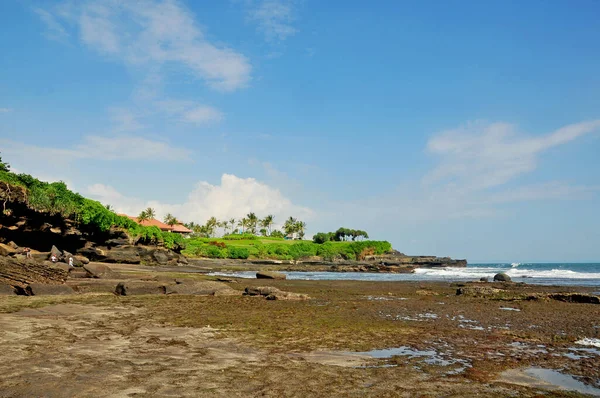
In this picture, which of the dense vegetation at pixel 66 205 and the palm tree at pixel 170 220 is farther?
the palm tree at pixel 170 220

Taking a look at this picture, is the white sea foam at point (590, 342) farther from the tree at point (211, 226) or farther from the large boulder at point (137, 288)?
the tree at point (211, 226)

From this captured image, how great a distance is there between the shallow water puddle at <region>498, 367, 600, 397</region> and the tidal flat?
0.06 m

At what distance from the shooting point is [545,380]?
28.6ft

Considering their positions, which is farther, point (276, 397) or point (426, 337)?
point (426, 337)

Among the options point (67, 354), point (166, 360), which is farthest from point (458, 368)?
point (67, 354)

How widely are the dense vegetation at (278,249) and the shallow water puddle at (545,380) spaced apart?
99.9 m

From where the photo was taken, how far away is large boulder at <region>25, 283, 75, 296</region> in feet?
69.9

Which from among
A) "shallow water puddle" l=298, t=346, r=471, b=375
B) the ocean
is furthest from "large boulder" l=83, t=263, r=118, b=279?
"shallow water puddle" l=298, t=346, r=471, b=375

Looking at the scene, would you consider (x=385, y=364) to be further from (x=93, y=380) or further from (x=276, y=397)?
(x=93, y=380)

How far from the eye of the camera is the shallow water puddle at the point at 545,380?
8180 millimetres

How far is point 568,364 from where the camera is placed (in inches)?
401

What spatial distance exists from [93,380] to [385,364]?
6.23 meters

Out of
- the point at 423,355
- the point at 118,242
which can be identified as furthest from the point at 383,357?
the point at 118,242

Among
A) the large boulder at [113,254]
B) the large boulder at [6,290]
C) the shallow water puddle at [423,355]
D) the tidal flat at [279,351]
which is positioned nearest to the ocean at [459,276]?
the large boulder at [113,254]
